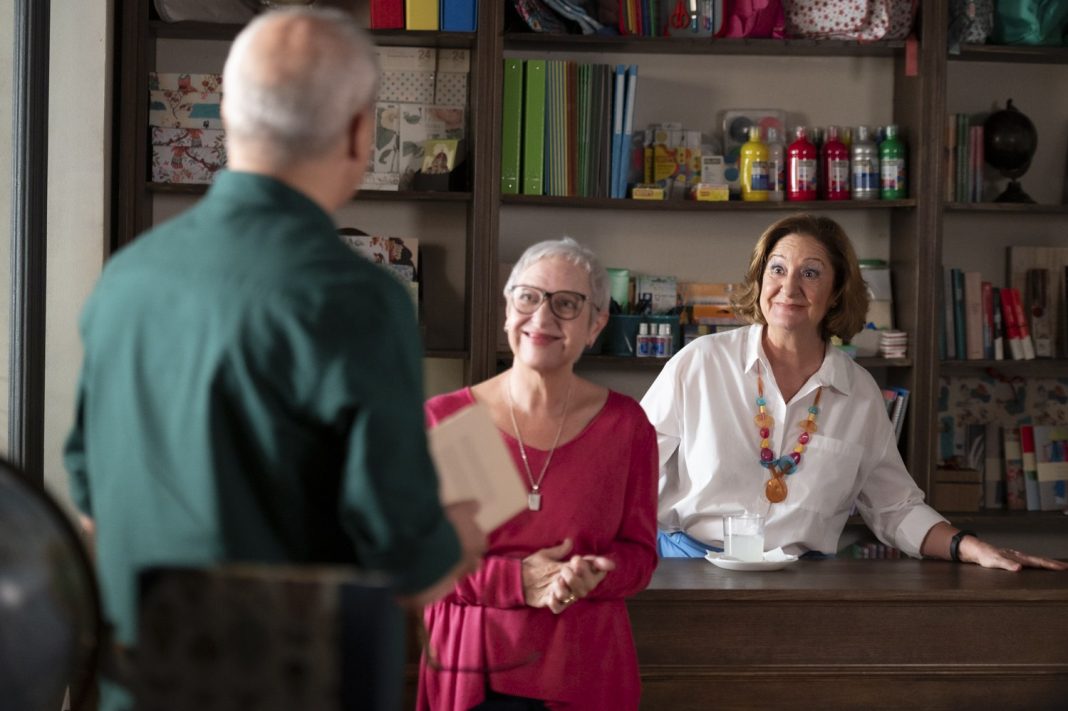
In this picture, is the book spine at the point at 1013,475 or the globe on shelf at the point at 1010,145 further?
the book spine at the point at 1013,475

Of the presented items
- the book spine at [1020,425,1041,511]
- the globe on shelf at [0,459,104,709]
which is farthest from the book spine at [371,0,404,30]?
the globe on shelf at [0,459,104,709]

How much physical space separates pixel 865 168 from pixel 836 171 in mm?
90

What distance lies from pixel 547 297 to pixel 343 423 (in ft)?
3.14

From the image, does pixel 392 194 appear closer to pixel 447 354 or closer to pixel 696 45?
pixel 447 354

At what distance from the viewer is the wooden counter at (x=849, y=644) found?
2270 millimetres

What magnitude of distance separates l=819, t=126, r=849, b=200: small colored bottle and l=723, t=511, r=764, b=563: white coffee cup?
1.76m

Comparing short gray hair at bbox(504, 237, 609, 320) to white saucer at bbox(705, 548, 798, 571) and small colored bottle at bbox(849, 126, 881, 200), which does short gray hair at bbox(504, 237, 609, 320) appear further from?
small colored bottle at bbox(849, 126, 881, 200)

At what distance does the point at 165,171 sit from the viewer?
3.80 metres

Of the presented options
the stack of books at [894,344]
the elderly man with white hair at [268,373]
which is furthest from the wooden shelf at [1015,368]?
the elderly man with white hair at [268,373]

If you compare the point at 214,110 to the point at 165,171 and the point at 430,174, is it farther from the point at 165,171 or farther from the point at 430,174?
the point at 430,174

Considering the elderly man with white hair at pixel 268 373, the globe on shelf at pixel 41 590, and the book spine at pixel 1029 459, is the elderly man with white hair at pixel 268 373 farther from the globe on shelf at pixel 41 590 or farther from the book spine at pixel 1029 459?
the book spine at pixel 1029 459

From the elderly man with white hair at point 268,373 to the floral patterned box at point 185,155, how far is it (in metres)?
2.71

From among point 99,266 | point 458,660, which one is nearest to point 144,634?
point 458,660

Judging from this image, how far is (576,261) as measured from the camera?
6.75 feet
